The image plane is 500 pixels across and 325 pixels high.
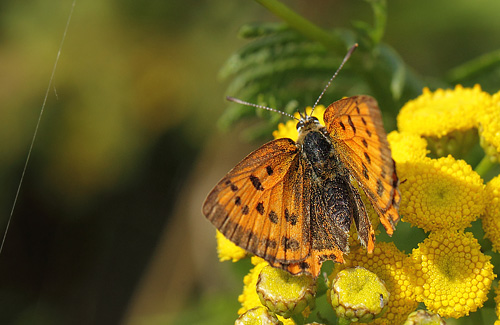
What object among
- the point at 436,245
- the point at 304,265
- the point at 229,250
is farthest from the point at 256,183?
the point at 436,245

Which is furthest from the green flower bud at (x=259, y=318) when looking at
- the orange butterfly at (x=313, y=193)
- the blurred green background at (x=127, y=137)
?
the blurred green background at (x=127, y=137)

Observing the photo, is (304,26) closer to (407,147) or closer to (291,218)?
(407,147)

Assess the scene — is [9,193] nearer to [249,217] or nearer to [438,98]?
[249,217]

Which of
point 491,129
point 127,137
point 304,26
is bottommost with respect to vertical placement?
point 491,129

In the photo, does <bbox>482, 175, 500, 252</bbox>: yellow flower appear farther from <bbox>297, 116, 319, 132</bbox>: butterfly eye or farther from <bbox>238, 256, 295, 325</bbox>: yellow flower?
<bbox>238, 256, 295, 325</bbox>: yellow flower

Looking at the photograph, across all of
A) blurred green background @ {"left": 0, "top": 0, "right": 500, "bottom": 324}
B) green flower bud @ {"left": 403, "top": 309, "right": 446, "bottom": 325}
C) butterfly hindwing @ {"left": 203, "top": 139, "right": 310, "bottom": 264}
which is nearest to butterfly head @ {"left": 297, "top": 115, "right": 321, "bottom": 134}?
butterfly hindwing @ {"left": 203, "top": 139, "right": 310, "bottom": 264}

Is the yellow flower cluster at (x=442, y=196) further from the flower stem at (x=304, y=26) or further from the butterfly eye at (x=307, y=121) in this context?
the flower stem at (x=304, y=26)
